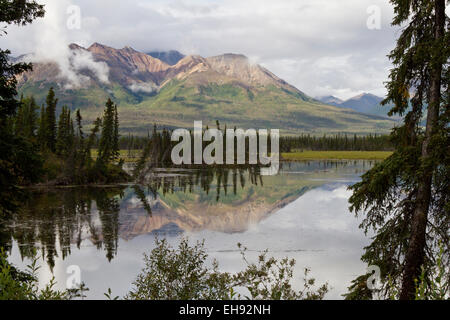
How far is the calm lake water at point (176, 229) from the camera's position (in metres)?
26.9

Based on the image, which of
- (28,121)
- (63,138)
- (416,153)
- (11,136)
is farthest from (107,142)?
(416,153)

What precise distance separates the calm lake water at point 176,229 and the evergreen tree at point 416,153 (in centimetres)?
1098

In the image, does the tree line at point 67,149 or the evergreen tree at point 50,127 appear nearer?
the tree line at point 67,149

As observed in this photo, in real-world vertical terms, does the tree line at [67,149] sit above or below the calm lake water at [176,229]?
above

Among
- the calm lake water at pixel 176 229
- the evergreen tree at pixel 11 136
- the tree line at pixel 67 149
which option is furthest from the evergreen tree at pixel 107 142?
the evergreen tree at pixel 11 136

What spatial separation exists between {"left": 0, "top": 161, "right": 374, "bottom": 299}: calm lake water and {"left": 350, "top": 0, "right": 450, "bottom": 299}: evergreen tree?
1098 cm

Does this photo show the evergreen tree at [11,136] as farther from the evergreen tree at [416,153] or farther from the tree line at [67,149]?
the tree line at [67,149]

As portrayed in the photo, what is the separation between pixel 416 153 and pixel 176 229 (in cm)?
3094

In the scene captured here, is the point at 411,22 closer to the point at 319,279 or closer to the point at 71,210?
the point at 319,279

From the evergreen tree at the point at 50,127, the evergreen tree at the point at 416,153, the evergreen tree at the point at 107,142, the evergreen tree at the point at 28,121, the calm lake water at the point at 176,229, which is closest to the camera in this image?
the evergreen tree at the point at 416,153

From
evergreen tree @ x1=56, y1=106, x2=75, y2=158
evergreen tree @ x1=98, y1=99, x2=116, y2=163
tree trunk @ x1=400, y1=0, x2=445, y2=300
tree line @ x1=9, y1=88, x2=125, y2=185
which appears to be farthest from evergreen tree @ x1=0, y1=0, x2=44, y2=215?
evergreen tree @ x1=56, y1=106, x2=75, y2=158

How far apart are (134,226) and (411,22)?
→ 3294 cm

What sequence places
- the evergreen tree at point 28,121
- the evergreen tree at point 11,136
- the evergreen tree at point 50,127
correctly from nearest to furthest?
the evergreen tree at point 11,136 < the evergreen tree at point 28,121 < the evergreen tree at point 50,127

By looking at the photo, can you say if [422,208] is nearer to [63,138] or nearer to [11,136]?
[11,136]
